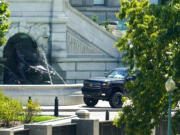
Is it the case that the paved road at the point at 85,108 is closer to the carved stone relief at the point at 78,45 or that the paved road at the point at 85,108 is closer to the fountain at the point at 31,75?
the fountain at the point at 31,75

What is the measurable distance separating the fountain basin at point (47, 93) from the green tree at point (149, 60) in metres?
14.0

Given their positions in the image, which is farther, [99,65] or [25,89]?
[99,65]

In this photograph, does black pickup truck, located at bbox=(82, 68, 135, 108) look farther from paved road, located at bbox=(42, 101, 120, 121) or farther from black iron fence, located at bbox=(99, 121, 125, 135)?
black iron fence, located at bbox=(99, 121, 125, 135)

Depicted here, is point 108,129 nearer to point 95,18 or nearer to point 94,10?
point 95,18

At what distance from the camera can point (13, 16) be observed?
165 feet

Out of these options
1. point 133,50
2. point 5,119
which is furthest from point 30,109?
point 133,50

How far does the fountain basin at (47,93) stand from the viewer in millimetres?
41656

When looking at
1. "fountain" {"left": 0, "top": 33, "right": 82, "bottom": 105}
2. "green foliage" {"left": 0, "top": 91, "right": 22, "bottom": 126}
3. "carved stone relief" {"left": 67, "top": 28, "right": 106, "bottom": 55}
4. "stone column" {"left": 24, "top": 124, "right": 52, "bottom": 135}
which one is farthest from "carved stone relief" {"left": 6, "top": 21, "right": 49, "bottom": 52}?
"stone column" {"left": 24, "top": 124, "right": 52, "bottom": 135}

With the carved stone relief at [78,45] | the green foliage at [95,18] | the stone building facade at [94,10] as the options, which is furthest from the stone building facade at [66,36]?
the stone building facade at [94,10]

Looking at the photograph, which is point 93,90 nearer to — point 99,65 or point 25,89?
point 25,89

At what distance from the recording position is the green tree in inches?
1045

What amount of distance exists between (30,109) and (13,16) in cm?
2029

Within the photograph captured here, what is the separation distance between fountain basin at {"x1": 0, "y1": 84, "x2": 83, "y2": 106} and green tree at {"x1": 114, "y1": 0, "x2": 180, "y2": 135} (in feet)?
45.8

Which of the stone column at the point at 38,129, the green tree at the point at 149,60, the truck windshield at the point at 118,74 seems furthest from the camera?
the truck windshield at the point at 118,74
